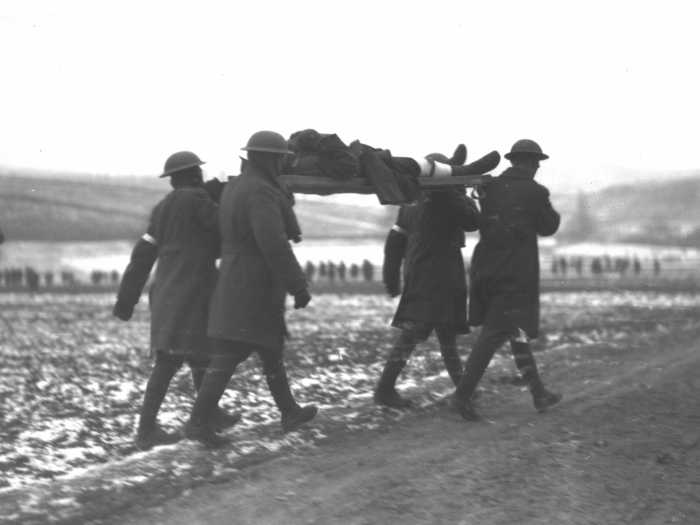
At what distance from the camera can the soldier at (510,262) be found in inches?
319

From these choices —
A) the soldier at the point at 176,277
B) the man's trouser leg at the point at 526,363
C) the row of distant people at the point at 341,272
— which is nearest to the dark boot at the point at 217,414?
the soldier at the point at 176,277

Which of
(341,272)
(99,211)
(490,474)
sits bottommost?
(341,272)

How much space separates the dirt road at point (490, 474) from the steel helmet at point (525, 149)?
180 cm

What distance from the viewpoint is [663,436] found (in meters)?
7.44

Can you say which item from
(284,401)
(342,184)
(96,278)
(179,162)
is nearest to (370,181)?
(342,184)

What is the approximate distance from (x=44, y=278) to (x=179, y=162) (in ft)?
208

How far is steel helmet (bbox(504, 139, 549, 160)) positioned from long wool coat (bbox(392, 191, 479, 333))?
0.46m

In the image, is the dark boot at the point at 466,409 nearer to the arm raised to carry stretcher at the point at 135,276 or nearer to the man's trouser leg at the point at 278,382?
the man's trouser leg at the point at 278,382

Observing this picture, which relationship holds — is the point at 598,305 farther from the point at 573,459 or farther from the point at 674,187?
the point at 674,187

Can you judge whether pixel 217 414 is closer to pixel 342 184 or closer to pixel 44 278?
pixel 342 184

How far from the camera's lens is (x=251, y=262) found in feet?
23.2

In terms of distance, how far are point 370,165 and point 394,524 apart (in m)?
3.08

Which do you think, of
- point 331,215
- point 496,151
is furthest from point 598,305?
point 331,215

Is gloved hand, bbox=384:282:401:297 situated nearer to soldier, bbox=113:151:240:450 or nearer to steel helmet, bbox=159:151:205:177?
soldier, bbox=113:151:240:450
